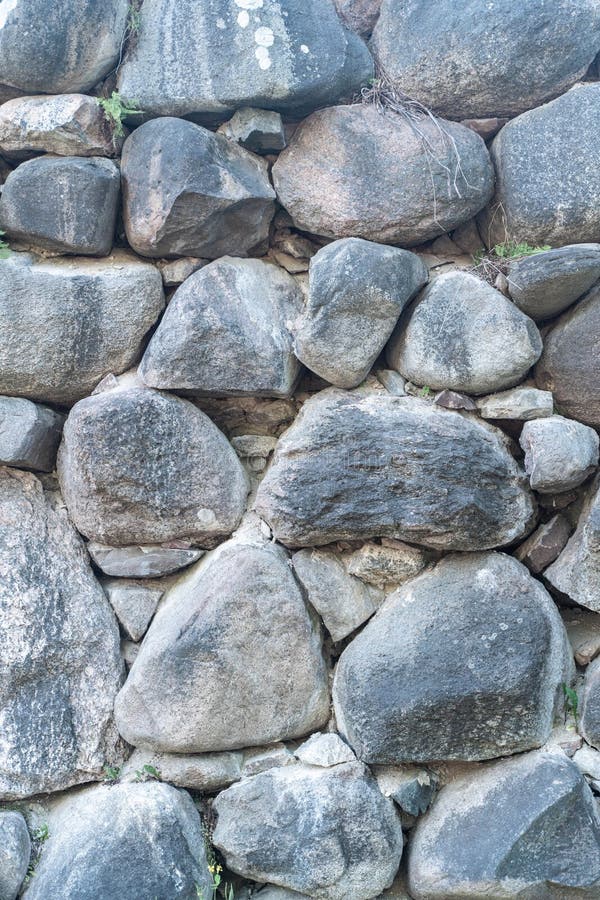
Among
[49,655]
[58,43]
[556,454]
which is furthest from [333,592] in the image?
[58,43]

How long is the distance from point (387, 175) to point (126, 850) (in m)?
2.77

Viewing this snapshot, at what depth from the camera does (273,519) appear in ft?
10.7

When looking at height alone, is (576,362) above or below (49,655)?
above

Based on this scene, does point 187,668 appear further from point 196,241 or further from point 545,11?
point 545,11

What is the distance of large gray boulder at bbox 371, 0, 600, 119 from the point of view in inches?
135

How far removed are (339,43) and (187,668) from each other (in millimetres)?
2588

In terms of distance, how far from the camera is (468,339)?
3324mm

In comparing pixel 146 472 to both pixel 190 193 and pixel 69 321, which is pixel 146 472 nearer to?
pixel 69 321

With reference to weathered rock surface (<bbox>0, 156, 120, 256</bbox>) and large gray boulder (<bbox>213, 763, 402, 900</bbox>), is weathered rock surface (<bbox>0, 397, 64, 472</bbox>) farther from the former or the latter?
large gray boulder (<bbox>213, 763, 402, 900</bbox>)

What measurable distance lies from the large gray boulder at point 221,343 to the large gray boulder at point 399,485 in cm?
33

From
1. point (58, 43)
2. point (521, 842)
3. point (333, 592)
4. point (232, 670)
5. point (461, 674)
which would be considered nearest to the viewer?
point (521, 842)

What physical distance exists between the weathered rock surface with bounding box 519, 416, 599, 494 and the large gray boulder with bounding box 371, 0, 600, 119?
1415 millimetres

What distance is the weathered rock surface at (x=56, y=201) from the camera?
3439mm

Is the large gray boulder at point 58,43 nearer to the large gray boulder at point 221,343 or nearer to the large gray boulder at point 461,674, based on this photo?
the large gray boulder at point 221,343
